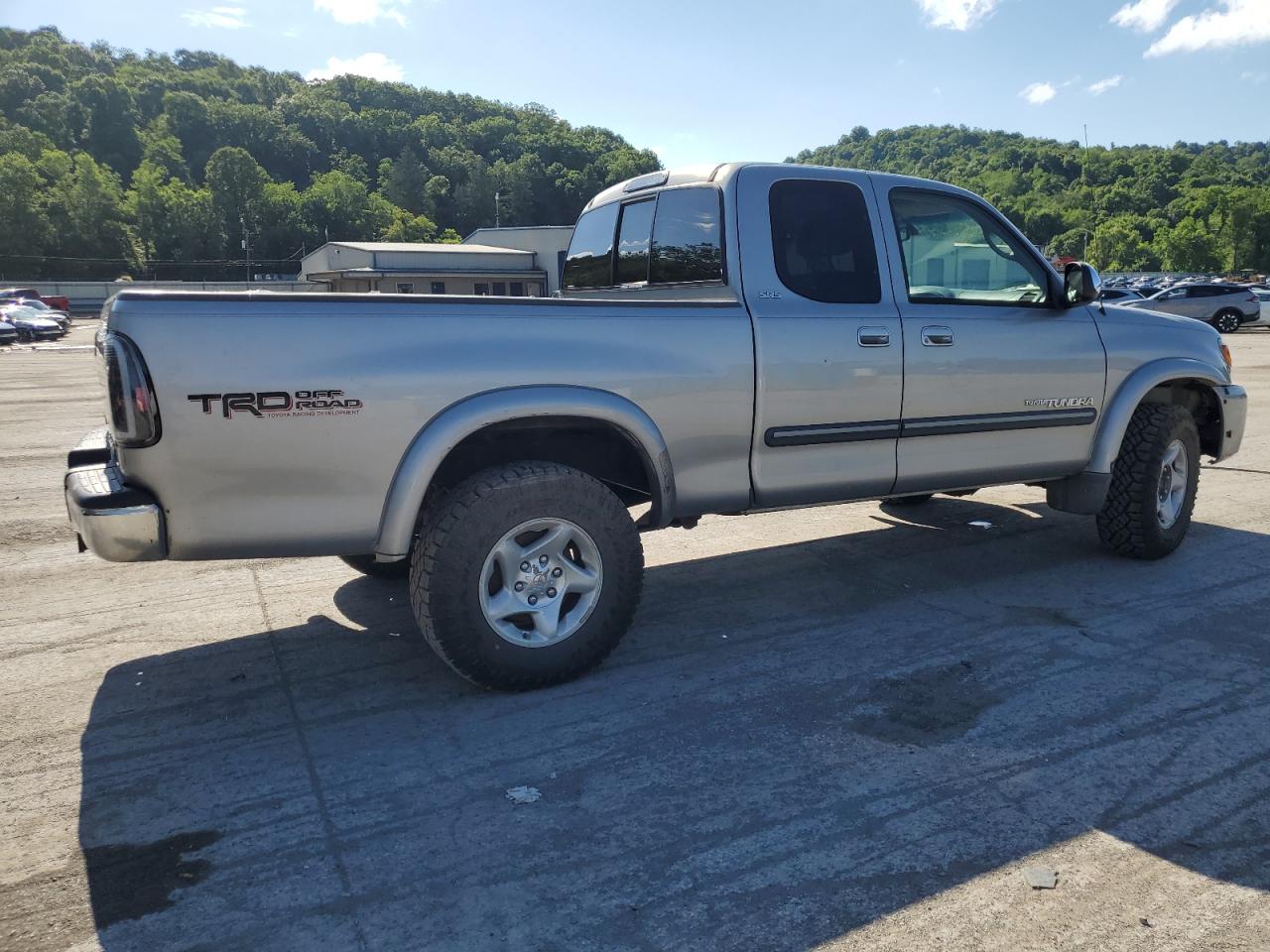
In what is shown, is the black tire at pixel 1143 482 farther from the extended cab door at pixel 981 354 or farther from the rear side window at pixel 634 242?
the rear side window at pixel 634 242

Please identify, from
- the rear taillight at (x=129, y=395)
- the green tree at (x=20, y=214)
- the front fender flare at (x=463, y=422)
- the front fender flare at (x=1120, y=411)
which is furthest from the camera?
the green tree at (x=20, y=214)

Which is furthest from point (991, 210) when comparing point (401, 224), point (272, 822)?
point (401, 224)

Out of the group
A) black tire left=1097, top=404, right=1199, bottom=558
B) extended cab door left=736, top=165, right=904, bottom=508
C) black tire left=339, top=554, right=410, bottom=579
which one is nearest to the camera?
extended cab door left=736, top=165, right=904, bottom=508

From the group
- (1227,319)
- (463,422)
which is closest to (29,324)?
(463,422)

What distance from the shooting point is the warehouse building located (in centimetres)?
6000

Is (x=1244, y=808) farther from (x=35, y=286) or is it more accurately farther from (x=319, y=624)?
(x=35, y=286)

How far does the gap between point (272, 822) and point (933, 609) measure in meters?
3.20

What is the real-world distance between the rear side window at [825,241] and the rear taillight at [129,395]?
258 centimetres

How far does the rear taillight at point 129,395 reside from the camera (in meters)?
3.04

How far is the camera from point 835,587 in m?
5.10

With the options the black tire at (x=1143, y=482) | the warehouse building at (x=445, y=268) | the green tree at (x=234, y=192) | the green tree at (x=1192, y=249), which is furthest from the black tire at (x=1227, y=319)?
the green tree at (x=234, y=192)

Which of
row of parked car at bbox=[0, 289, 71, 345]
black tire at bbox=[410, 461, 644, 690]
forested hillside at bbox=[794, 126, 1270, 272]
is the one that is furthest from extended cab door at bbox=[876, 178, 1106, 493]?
forested hillside at bbox=[794, 126, 1270, 272]

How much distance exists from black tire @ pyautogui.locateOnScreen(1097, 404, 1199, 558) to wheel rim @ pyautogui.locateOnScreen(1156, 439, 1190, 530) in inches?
1.2

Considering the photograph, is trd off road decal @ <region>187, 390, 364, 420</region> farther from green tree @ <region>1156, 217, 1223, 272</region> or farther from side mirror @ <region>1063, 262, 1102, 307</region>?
green tree @ <region>1156, 217, 1223, 272</region>
